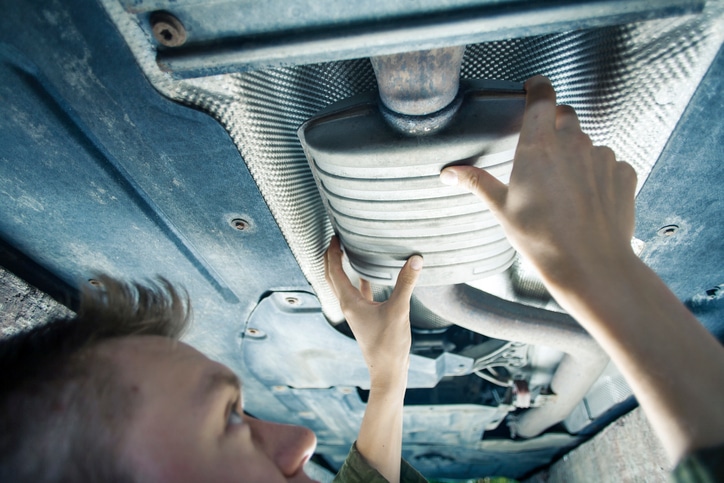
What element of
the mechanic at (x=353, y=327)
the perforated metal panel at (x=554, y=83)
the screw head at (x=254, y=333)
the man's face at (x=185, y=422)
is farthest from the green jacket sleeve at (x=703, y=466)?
→ the screw head at (x=254, y=333)

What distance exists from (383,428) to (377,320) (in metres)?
0.31

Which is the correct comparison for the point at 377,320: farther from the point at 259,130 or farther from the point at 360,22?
the point at 360,22

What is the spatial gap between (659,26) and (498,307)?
25.5 inches

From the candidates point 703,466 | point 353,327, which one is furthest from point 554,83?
point 353,327

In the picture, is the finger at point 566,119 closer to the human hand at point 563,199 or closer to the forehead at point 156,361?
the human hand at point 563,199

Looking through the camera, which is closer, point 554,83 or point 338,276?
point 554,83

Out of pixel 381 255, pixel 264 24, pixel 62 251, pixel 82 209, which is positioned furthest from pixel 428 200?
pixel 62 251

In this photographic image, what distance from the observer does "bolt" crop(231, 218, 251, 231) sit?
0.81 m

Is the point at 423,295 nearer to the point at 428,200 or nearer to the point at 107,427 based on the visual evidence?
the point at 428,200

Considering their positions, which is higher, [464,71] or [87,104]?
[464,71]

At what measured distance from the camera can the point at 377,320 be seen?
92cm

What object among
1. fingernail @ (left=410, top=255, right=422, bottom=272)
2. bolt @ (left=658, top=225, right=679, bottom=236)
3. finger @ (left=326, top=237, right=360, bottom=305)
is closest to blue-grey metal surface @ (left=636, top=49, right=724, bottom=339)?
bolt @ (left=658, top=225, right=679, bottom=236)

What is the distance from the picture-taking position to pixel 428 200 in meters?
0.63

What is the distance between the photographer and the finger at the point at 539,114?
1.69 ft
